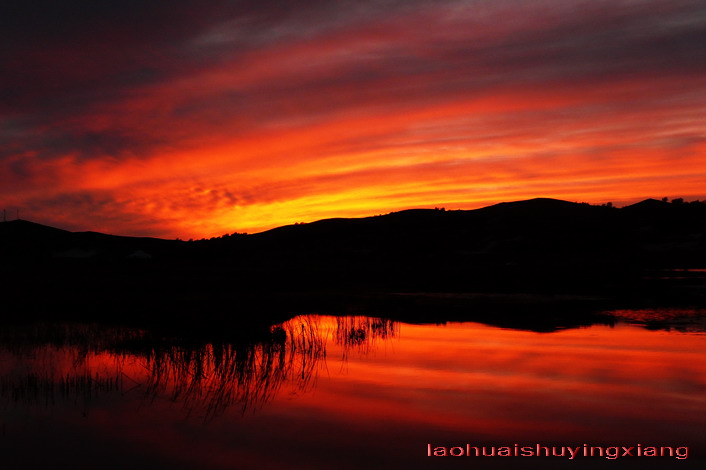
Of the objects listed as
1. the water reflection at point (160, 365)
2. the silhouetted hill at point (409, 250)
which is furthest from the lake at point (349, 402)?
the silhouetted hill at point (409, 250)

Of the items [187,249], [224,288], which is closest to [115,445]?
[224,288]

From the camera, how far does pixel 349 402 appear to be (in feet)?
42.3

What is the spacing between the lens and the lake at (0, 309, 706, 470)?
9.70 metres

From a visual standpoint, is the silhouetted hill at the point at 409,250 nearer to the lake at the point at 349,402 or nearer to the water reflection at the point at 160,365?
the water reflection at the point at 160,365

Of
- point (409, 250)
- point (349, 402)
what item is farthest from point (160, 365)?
point (409, 250)

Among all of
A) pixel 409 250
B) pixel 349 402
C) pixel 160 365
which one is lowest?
pixel 349 402

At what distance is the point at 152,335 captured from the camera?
22984 mm

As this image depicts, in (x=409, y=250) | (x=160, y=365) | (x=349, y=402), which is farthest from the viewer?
(x=409, y=250)

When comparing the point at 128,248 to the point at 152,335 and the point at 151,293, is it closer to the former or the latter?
the point at 151,293

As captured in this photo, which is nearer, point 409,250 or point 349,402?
point 349,402

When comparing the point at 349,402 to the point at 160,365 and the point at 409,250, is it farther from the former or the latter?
the point at 409,250

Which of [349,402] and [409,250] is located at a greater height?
[409,250]

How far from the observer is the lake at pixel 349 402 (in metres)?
9.70

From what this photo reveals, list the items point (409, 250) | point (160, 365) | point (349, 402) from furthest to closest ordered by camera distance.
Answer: point (409, 250)
point (160, 365)
point (349, 402)
